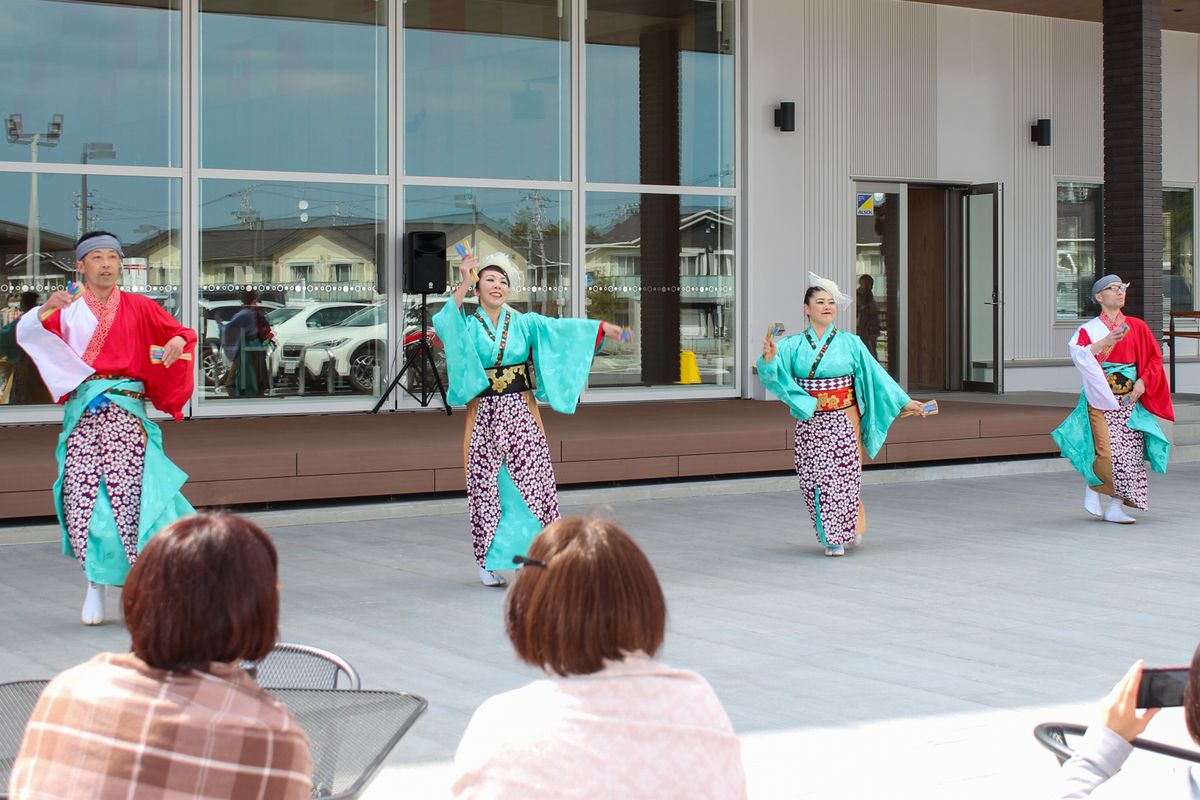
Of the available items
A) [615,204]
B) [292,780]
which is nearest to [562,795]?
[292,780]

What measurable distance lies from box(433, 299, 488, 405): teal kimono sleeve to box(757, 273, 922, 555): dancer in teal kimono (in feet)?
5.03

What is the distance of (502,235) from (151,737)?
32.9 feet

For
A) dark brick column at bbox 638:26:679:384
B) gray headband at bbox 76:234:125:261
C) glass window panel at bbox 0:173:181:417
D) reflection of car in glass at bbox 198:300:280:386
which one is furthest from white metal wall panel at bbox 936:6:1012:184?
gray headband at bbox 76:234:125:261

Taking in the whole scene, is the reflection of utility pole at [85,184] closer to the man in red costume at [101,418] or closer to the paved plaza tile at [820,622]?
the paved plaza tile at [820,622]

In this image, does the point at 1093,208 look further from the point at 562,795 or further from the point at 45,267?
the point at 562,795

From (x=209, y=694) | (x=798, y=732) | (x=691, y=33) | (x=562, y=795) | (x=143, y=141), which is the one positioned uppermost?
(x=691, y=33)

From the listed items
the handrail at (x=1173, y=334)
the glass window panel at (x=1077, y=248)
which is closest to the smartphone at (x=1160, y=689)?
the handrail at (x=1173, y=334)

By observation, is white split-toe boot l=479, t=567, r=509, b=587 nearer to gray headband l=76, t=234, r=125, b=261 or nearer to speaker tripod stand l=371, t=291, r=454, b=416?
gray headband l=76, t=234, r=125, b=261

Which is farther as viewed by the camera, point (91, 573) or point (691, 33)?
point (691, 33)

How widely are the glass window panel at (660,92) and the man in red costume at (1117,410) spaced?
15.7 feet

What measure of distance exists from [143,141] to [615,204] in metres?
3.74

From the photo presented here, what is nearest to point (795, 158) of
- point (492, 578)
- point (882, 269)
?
point (882, 269)

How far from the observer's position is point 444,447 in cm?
859

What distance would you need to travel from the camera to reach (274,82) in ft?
35.4
